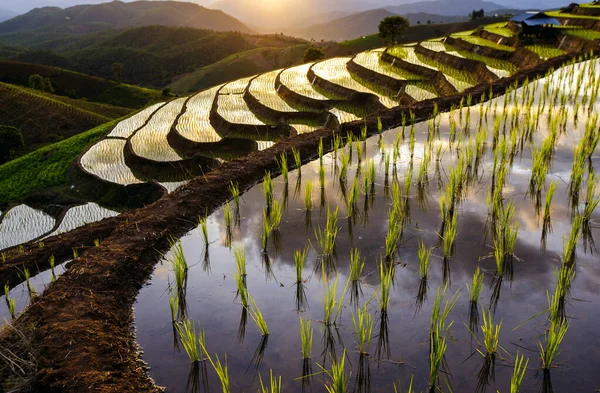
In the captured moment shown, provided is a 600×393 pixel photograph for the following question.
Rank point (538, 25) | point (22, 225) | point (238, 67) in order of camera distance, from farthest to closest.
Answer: point (238, 67), point (538, 25), point (22, 225)

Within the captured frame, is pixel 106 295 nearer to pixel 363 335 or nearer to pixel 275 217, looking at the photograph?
pixel 275 217

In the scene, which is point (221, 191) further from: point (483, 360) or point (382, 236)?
point (483, 360)

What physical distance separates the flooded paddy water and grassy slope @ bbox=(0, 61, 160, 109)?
51.9 metres

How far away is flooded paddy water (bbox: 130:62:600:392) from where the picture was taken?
3.61 metres

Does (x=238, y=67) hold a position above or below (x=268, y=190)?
below

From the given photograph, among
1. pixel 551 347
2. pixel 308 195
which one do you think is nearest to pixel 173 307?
pixel 308 195

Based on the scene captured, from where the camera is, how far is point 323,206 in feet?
22.2

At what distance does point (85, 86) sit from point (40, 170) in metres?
50.5

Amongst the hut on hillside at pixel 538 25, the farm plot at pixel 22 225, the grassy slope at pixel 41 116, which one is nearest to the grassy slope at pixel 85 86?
the grassy slope at pixel 41 116

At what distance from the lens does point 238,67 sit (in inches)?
3206

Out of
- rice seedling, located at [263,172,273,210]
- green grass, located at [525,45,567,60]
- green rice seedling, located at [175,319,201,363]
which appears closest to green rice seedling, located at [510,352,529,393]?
green rice seedling, located at [175,319,201,363]

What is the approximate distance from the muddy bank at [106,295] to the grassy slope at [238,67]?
6638 cm

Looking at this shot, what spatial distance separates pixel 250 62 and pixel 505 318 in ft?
277

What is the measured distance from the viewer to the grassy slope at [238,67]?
247 ft
